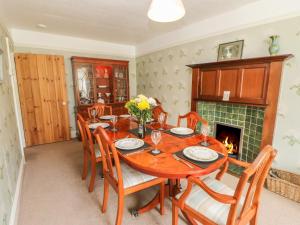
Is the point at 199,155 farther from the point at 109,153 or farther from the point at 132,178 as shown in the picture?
the point at 109,153

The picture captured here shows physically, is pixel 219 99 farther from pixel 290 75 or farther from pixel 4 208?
pixel 4 208

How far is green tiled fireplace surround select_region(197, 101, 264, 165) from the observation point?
2324 millimetres

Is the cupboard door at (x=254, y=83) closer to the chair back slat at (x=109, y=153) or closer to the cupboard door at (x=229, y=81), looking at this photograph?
the cupboard door at (x=229, y=81)

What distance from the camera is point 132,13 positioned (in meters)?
2.55

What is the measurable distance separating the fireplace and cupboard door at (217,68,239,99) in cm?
60

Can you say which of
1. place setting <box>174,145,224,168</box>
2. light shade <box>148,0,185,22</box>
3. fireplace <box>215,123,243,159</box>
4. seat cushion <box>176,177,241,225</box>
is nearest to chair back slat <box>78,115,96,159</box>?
place setting <box>174,145,224,168</box>

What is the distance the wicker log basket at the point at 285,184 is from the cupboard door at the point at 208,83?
1330 millimetres

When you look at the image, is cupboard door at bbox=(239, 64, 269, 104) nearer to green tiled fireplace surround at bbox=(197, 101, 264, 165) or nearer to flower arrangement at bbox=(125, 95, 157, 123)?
green tiled fireplace surround at bbox=(197, 101, 264, 165)

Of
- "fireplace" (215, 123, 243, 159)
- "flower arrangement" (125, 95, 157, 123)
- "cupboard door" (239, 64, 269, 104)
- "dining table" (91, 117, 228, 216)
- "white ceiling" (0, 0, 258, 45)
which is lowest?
"fireplace" (215, 123, 243, 159)

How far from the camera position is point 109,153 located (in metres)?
1.44

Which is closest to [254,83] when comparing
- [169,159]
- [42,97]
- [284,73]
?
[284,73]

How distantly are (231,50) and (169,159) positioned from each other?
206 centimetres

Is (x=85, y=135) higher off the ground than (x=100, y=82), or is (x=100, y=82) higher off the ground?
(x=100, y=82)

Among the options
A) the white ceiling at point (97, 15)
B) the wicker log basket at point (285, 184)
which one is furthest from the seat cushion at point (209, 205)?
the white ceiling at point (97, 15)
